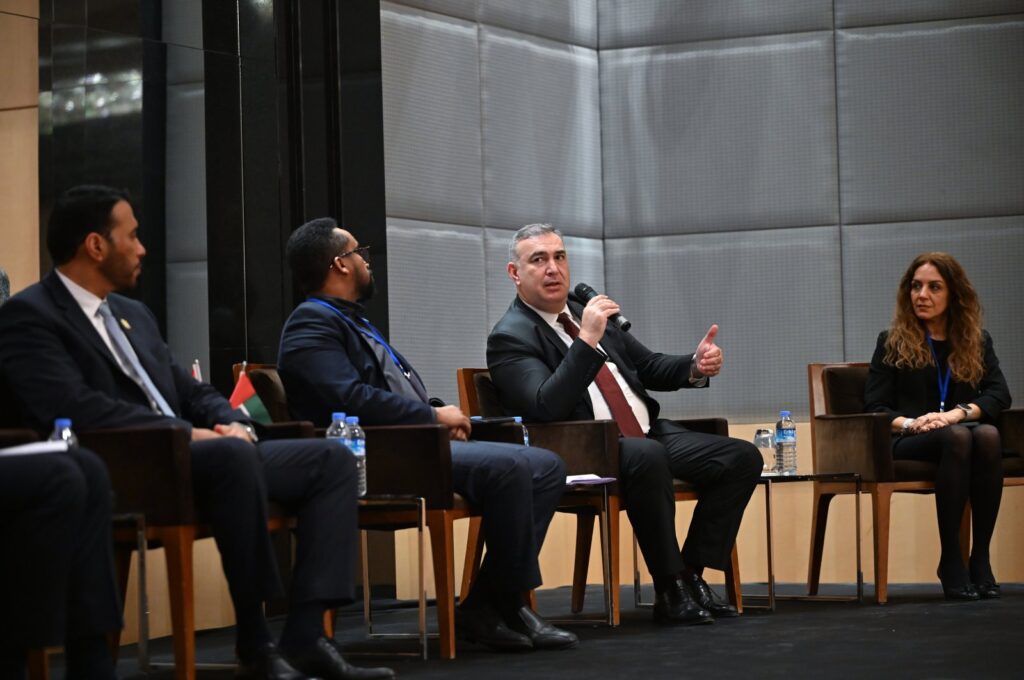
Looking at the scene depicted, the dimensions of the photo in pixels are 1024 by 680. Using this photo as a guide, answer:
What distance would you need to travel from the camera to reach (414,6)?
19.2ft

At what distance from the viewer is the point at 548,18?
6.36 meters

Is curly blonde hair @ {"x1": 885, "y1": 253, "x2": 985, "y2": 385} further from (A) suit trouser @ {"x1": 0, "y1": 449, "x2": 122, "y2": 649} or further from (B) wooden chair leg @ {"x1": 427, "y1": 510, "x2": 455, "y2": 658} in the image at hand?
(A) suit trouser @ {"x1": 0, "y1": 449, "x2": 122, "y2": 649}

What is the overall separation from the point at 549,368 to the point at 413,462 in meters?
0.96

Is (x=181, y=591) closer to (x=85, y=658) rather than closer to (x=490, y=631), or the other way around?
(x=85, y=658)

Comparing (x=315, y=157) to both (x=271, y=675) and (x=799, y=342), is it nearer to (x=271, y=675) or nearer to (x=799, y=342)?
(x=799, y=342)

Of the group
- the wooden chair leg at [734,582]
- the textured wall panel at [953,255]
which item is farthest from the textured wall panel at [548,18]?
the wooden chair leg at [734,582]

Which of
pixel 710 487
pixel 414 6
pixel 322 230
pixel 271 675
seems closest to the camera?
pixel 271 675

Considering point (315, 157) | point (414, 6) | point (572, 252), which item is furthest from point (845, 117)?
point (315, 157)

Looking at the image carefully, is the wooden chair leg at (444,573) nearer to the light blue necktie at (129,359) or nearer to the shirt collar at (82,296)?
the light blue necktie at (129,359)

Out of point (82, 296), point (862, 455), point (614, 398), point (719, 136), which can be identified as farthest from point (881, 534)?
point (82, 296)

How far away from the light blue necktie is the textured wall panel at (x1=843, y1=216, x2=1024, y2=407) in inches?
140

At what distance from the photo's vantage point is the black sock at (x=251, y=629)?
3.22 meters

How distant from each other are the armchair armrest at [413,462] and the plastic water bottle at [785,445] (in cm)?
214

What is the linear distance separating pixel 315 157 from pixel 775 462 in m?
2.26
